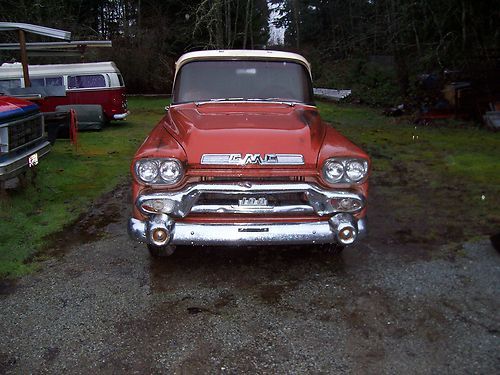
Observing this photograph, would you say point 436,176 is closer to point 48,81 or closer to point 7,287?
point 7,287

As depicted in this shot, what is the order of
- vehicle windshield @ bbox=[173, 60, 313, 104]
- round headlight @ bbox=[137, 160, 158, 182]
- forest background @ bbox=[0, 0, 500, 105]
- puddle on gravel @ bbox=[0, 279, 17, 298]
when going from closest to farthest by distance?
round headlight @ bbox=[137, 160, 158, 182] → puddle on gravel @ bbox=[0, 279, 17, 298] → vehicle windshield @ bbox=[173, 60, 313, 104] → forest background @ bbox=[0, 0, 500, 105]

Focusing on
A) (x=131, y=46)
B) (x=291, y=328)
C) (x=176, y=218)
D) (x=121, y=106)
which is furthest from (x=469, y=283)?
(x=131, y=46)

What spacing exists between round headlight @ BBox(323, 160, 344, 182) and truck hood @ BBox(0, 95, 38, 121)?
3.81 meters

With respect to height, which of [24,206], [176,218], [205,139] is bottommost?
[24,206]

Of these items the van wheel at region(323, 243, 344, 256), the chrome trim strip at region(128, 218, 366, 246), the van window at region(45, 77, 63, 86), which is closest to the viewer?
the chrome trim strip at region(128, 218, 366, 246)

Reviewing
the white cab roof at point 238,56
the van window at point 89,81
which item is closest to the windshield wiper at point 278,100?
the white cab roof at point 238,56

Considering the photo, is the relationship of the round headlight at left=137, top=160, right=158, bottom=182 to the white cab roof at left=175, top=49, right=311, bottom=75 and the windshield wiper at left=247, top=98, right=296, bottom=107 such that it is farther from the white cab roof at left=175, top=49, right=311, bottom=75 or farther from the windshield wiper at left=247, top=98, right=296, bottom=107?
the white cab roof at left=175, top=49, right=311, bottom=75

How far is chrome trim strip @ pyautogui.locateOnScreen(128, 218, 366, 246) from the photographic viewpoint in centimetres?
398

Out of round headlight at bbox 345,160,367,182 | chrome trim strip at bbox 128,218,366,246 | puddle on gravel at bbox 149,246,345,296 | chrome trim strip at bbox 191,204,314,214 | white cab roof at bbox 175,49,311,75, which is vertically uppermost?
white cab roof at bbox 175,49,311,75

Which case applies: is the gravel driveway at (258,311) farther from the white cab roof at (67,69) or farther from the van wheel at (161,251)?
the white cab roof at (67,69)

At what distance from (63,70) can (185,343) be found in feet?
49.3

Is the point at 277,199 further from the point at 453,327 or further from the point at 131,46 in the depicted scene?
the point at 131,46

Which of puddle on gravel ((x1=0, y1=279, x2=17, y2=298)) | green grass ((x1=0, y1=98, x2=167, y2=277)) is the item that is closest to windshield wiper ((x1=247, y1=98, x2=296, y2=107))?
green grass ((x1=0, y1=98, x2=167, y2=277))

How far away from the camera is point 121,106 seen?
1681 centimetres
